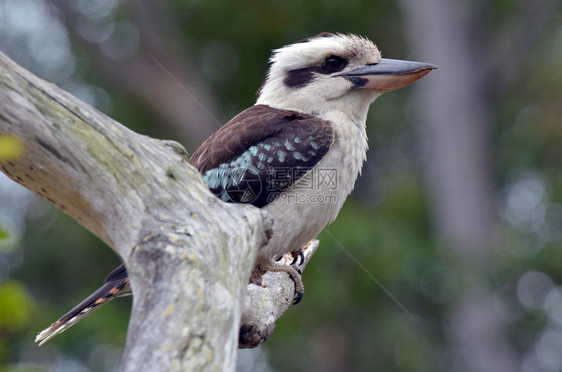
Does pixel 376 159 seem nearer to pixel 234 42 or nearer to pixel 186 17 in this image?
pixel 234 42

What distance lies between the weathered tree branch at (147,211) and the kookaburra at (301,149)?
2.60 ft

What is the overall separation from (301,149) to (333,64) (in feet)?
Answer: 2.05

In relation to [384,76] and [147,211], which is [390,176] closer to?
[384,76]

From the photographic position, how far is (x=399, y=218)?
348 inches

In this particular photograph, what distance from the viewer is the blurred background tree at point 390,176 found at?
25.8 feet

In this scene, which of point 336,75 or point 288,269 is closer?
point 288,269

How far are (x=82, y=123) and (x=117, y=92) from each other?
7733 mm

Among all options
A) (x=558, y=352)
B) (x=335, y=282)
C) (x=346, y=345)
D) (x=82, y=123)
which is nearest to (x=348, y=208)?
(x=335, y=282)

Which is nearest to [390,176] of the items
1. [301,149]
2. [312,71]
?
[312,71]

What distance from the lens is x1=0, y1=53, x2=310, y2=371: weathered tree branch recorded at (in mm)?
1752

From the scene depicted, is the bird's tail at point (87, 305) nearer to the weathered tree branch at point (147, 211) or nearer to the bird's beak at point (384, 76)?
the weathered tree branch at point (147, 211)

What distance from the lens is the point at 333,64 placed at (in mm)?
3482

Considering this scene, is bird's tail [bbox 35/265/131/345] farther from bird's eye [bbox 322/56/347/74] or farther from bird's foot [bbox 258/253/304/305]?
bird's eye [bbox 322/56/347/74]

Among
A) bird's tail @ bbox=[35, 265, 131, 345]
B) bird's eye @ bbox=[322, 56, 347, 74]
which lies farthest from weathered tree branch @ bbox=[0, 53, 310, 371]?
bird's eye @ bbox=[322, 56, 347, 74]
